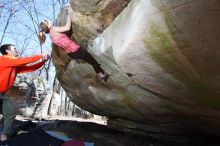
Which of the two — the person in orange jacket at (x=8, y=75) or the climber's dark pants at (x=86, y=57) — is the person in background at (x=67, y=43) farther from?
the person in orange jacket at (x=8, y=75)

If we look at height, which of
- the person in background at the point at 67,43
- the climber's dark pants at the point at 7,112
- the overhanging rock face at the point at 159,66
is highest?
the person in background at the point at 67,43

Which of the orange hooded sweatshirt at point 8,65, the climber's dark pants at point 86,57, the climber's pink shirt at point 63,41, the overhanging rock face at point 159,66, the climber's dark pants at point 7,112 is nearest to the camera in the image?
the overhanging rock face at point 159,66

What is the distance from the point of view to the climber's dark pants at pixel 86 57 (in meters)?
6.96

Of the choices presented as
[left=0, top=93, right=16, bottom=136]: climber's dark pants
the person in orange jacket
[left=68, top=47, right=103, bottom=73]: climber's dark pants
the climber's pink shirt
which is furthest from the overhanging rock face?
[left=0, top=93, right=16, bottom=136]: climber's dark pants

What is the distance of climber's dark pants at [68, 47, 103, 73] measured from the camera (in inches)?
274

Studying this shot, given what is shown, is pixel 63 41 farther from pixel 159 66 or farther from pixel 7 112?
pixel 159 66

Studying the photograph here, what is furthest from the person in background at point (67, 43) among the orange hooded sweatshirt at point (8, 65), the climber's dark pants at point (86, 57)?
the orange hooded sweatshirt at point (8, 65)

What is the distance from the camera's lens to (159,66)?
511 centimetres

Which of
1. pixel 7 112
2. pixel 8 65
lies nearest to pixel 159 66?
pixel 8 65

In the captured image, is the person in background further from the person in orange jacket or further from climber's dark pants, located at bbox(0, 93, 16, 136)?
climber's dark pants, located at bbox(0, 93, 16, 136)

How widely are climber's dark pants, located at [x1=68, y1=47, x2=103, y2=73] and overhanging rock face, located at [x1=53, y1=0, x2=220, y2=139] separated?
138mm

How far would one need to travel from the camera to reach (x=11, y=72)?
24.4 feet

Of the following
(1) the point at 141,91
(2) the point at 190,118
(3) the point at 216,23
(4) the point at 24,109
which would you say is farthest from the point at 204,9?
(4) the point at 24,109

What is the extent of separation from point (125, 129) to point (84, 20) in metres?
3.24
